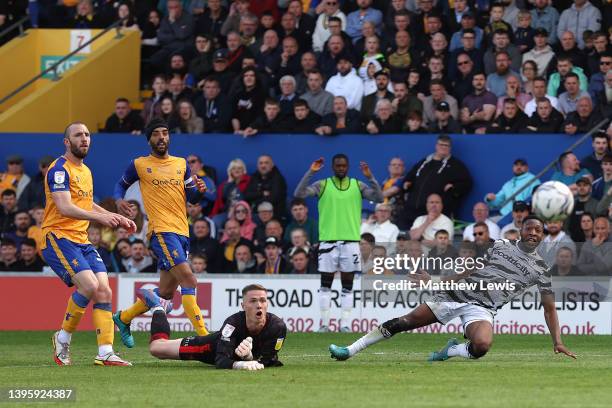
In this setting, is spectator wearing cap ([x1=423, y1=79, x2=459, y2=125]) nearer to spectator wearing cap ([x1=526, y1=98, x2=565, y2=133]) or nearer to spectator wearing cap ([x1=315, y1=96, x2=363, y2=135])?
spectator wearing cap ([x1=315, y1=96, x2=363, y2=135])

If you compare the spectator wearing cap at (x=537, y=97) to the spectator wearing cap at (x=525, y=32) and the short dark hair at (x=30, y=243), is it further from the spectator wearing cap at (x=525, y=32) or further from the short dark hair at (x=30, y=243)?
the short dark hair at (x=30, y=243)

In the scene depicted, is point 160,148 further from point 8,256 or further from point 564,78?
point 564,78

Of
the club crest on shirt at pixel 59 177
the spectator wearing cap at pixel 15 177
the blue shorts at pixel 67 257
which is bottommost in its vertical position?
the blue shorts at pixel 67 257

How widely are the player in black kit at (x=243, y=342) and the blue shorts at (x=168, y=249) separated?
161cm

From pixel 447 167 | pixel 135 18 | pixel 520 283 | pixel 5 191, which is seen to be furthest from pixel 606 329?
pixel 135 18

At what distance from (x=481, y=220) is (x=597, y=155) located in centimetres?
205

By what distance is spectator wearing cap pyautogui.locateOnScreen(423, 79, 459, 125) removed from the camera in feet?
76.4

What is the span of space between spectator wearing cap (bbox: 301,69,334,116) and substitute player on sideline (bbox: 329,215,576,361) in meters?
10.3

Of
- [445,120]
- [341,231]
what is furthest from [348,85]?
[341,231]

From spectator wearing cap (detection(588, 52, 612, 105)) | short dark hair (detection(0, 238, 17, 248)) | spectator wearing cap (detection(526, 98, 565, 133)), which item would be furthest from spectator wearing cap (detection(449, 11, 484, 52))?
short dark hair (detection(0, 238, 17, 248))

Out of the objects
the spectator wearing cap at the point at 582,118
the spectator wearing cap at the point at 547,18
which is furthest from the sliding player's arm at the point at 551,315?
the spectator wearing cap at the point at 547,18

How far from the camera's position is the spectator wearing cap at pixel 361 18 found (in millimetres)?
25406

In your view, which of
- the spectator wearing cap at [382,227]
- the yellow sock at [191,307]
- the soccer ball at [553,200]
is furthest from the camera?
the spectator wearing cap at [382,227]

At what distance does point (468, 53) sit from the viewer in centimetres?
2377
